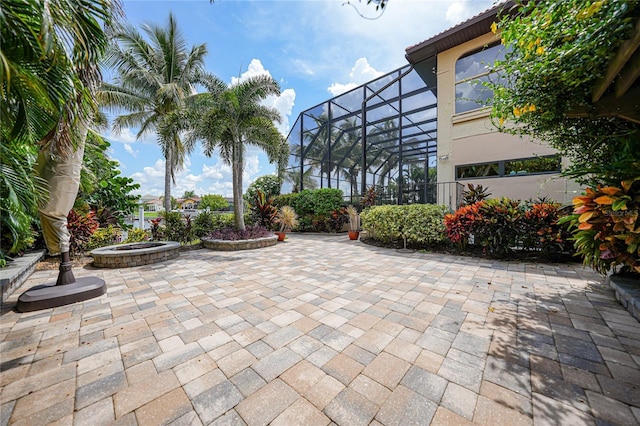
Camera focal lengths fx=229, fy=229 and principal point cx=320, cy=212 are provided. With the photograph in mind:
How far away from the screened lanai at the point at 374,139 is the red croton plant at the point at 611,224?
598cm

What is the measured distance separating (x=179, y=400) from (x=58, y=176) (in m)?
2.93

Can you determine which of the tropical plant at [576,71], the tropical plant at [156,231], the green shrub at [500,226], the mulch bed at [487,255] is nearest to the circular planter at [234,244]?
the tropical plant at [156,231]

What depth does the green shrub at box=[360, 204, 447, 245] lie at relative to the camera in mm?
5715

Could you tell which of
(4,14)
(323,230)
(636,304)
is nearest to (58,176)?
(4,14)

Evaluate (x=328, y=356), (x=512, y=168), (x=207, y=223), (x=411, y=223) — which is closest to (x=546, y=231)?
(x=411, y=223)

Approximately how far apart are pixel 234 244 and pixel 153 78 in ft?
26.6

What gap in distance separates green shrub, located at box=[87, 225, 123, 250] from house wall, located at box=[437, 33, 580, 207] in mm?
9022

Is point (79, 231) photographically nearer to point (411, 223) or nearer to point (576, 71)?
point (411, 223)

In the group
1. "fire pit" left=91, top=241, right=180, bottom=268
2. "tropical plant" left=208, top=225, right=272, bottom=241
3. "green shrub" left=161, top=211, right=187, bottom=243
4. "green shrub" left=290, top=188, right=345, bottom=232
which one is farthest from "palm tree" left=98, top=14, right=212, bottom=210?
"fire pit" left=91, top=241, right=180, bottom=268

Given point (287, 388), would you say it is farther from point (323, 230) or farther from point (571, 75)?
point (323, 230)

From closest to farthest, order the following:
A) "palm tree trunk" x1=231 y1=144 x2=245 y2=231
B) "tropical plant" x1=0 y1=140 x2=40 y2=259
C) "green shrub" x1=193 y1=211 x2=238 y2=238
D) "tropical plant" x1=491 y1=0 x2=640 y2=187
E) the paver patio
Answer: the paver patio < "tropical plant" x1=491 y1=0 x2=640 y2=187 < "tropical plant" x1=0 y1=140 x2=40 y2=259 < "palm tree trunk" x1=231 y1=144 x2=245 y2=231 < "green shrub" x1=193 y1=211 x2=238 y2=238

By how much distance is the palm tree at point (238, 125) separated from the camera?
6312mm

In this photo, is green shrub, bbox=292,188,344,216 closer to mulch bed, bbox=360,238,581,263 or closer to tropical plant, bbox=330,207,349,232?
tropical plant, bbox=330,207,349,232

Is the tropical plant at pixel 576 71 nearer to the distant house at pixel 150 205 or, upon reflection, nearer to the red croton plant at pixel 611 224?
the red croton plant at pixel 611 224
